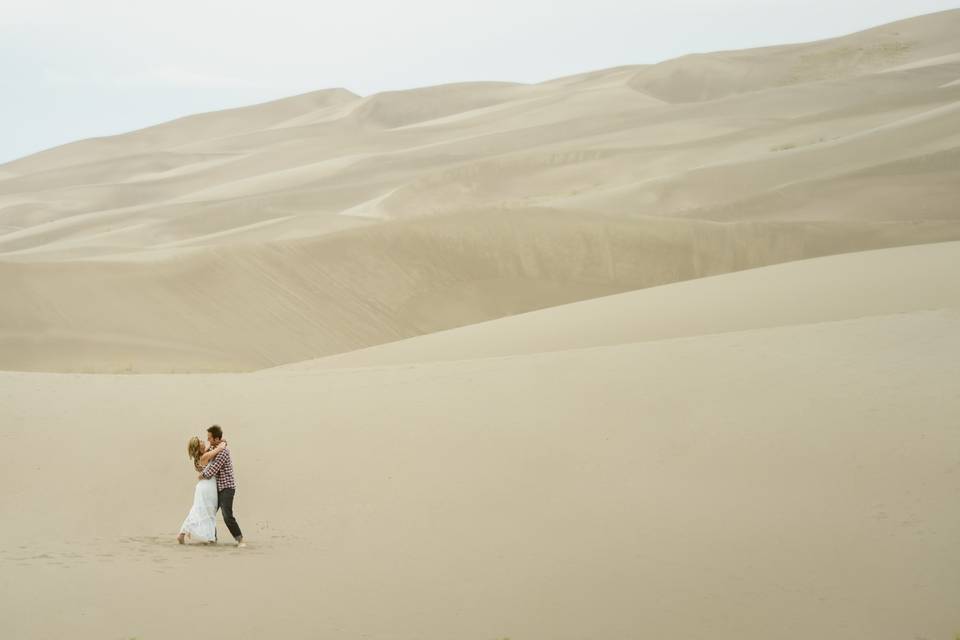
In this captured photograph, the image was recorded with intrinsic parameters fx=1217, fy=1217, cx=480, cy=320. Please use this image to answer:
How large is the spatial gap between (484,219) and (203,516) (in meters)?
19.3

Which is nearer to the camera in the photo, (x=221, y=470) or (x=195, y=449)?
(x=195, y=449)

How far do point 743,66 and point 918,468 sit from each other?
7084 centimetres

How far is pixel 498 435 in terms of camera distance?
9.92 meters

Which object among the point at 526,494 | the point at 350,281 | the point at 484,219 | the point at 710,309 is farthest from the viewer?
the point at 484,219

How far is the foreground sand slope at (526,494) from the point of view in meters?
6.81

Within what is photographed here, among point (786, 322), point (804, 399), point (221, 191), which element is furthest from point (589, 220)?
point (221, 191)

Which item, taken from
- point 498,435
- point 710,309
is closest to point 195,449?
point 498,435

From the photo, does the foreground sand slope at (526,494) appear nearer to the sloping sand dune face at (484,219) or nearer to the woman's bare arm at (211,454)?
the woman's bare arm at (211,454)

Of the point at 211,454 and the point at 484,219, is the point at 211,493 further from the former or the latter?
the point at 484,219

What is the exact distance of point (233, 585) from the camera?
7.14 m

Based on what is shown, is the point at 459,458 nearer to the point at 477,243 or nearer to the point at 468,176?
the point at 477,243

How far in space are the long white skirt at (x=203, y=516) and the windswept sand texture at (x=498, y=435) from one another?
24 centimetres

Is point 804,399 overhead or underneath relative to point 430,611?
overhead

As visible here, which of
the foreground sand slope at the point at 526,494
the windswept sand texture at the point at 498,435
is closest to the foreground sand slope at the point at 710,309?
the windswept sand texture at the point at 498,435
